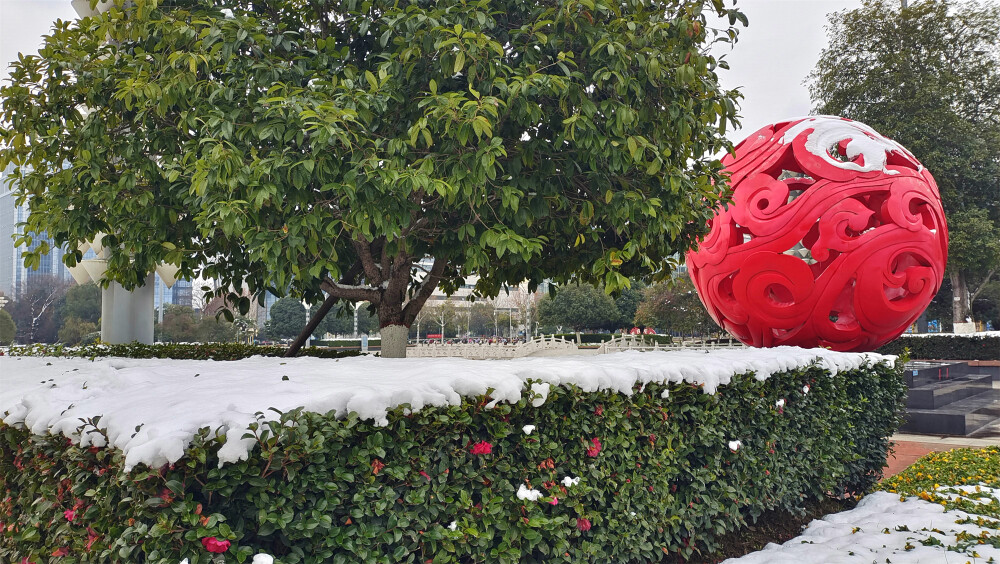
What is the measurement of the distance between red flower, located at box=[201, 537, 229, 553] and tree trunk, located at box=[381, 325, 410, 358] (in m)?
3.68

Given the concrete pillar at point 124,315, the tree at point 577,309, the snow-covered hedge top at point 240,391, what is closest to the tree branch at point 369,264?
the snow-covered hedge top at point 240,391

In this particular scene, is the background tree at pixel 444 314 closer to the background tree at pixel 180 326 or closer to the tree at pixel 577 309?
the tree at pixel 577 309

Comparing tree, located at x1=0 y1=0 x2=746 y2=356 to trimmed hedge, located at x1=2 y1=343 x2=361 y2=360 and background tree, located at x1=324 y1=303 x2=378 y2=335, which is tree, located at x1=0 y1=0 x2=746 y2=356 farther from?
background tree, located at x1=324 y1=303 x2=378 y2=335

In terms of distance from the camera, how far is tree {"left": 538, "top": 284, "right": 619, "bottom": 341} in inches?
2328

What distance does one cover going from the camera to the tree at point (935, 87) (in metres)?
26.6

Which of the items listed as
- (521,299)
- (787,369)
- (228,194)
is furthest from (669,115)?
(521,299)

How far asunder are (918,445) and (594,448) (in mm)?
8639

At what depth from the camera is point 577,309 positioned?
5919 cm

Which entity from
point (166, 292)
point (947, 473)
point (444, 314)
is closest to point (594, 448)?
point (947, 473)

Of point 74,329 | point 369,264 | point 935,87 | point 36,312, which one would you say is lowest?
point 74,329

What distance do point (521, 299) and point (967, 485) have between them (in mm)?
53905

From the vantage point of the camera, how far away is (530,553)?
316 cm

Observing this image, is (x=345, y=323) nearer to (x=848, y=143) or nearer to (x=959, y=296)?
(x=959, y=296)

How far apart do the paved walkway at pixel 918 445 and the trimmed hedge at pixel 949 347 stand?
14.0 meters
